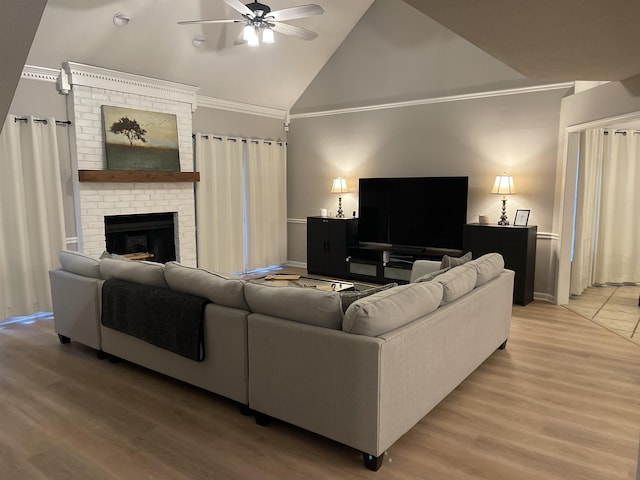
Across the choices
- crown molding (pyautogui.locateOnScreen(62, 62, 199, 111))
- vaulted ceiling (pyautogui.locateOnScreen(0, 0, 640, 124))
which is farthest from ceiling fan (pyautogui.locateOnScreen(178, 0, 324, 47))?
crown molding (pyautogui.locateOnScreen(62, 62, 199, 111))

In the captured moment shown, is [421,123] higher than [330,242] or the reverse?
higher

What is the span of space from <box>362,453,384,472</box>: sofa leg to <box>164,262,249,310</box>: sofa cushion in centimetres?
112

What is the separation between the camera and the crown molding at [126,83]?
5.11 metres

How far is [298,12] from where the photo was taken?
13.8 ft

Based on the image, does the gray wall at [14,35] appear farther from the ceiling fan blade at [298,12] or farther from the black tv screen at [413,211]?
the black tv screen at [413,211]

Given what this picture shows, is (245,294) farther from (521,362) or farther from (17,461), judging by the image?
(521,362)

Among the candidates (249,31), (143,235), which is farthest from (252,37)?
(143,235)

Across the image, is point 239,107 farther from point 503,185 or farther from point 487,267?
point 487,267

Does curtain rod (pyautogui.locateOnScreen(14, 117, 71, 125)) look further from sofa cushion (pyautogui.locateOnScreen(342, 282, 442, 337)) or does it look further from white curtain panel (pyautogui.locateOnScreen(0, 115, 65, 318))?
sofa cushion (pyautogui.locateOnScreen(342, 282, 442, 337))

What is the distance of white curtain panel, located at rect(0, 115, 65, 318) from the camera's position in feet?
15.6

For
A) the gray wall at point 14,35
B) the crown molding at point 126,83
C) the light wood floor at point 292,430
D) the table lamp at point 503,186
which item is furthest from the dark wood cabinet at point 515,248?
the gray wall at point 14,35

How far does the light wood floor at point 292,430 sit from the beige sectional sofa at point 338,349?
0.45 feet

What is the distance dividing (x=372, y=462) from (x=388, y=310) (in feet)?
2.61

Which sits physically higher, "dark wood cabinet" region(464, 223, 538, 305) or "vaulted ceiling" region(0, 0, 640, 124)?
"vaulted ceiling" region(0, 0, 640, 124)
